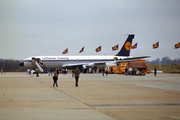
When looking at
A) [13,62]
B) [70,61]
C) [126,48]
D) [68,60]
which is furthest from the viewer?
[126,48]

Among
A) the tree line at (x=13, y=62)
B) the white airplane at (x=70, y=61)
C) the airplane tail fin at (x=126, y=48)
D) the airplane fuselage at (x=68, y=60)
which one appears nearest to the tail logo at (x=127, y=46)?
the airplane tail fin at (x=126, y=48)

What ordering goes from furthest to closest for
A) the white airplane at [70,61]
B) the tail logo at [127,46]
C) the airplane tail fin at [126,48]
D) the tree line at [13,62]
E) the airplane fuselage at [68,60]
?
the tail logo at [127,46] < the airplane tail fin at [126,48] < the airplane fuselage at [68,60] < the white airplane at [70,61] < the tree line at [13,62]

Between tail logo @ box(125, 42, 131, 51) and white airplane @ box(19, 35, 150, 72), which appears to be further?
tail logo @ box(125, 42, 131, 51)

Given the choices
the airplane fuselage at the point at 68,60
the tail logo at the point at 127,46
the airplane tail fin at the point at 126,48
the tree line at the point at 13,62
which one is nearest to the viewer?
the tree line at the point at 13,62

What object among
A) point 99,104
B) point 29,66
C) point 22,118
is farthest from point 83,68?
point 22,118

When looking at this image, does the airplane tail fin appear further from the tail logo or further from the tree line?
the tree line

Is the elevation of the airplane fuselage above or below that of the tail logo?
below

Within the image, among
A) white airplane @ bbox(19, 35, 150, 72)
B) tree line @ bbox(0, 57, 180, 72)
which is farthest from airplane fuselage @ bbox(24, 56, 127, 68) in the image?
tree line @ bbox(0, 57, 180, 72)

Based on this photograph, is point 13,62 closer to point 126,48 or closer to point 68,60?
point 68,60

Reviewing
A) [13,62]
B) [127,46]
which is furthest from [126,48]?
[13,62]

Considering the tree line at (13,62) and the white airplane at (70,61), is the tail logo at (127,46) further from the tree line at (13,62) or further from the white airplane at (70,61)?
the tree line at (13,62)

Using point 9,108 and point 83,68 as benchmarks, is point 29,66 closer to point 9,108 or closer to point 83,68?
point 83,68

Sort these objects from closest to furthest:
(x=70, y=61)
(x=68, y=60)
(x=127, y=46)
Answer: (x=68, y=60) → (x=70, y=61) → (x=127, y=46)

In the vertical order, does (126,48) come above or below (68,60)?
above
